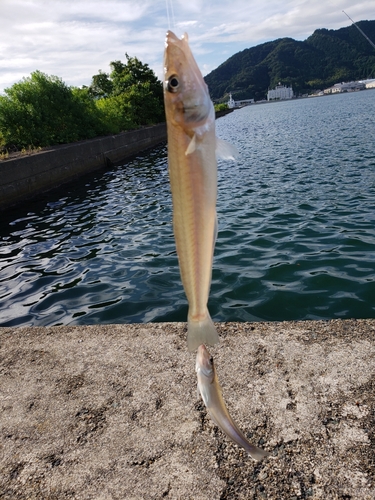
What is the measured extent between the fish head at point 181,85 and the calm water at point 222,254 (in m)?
4.75

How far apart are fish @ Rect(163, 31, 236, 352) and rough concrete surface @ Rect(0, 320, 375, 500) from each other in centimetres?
175

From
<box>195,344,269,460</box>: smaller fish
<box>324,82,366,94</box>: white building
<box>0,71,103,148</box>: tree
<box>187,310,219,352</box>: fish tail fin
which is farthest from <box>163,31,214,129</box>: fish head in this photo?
<box>324,82,366,94</box>: white building

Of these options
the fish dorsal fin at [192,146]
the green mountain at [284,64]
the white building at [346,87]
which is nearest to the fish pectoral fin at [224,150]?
the fish dorsal fin at [192,146]

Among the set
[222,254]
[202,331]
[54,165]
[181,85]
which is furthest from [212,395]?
[54,165]

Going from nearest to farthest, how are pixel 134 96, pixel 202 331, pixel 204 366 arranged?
pixel 202 331, pixel 204 366, pixel 134 96

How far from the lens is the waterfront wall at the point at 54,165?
1605cm

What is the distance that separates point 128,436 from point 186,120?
8.12 feet

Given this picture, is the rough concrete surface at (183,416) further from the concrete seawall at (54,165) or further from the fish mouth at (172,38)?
the concrete seawall at (54,165)

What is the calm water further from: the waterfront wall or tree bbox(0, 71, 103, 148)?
tree bbox(0, 71, 103, 148)

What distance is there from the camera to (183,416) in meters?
3.07

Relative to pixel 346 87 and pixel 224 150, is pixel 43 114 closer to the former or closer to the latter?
pixel 224 150

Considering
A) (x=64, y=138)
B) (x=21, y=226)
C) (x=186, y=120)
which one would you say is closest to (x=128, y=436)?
(x=186, y=120)

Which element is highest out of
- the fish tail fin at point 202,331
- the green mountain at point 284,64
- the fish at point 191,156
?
the green mountain at point 284,64

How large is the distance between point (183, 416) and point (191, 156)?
7.81 ft
